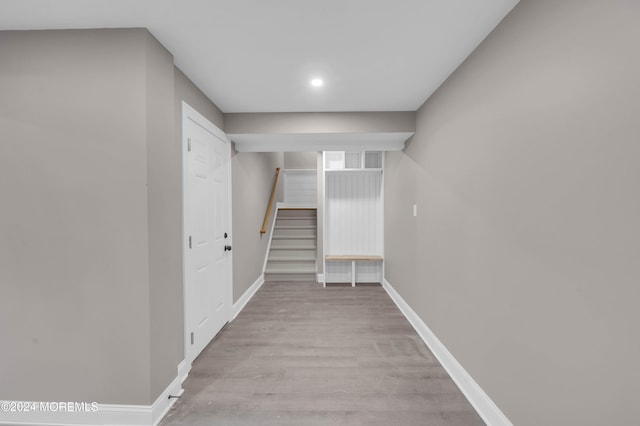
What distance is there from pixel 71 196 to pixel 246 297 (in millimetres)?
2490

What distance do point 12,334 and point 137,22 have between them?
202cm

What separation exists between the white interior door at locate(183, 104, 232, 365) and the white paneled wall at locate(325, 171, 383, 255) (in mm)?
1991

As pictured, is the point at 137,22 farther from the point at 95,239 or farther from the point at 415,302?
the point at 415,302

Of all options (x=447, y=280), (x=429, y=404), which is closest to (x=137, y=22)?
(x=447, y=280)

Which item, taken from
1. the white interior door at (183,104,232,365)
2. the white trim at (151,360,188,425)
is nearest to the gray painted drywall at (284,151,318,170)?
the white interior door at (183,104,232,365)

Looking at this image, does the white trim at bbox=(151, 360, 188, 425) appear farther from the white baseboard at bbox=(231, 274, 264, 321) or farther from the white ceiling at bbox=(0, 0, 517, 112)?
the white ceiling at bbox=(0, 0, 517, 112)

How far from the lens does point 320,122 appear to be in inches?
116

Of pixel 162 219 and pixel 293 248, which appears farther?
pixel 293 248

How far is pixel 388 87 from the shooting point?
7.76ft

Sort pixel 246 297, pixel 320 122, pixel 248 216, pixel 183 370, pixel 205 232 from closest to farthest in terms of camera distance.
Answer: pixel 183 370, pixel 205 232, pixel 320 122, pixel 246 297, pixel 248 216

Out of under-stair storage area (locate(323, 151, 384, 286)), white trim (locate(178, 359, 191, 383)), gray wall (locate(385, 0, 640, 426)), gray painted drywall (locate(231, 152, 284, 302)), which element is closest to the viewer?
gray wall (locate(385, 0, 640, 426))

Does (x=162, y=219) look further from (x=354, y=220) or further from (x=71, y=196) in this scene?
(x=354, y=220)

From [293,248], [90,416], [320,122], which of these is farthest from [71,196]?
[293,248]

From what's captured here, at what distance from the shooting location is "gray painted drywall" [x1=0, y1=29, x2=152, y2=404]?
Result: 5.16 feet
